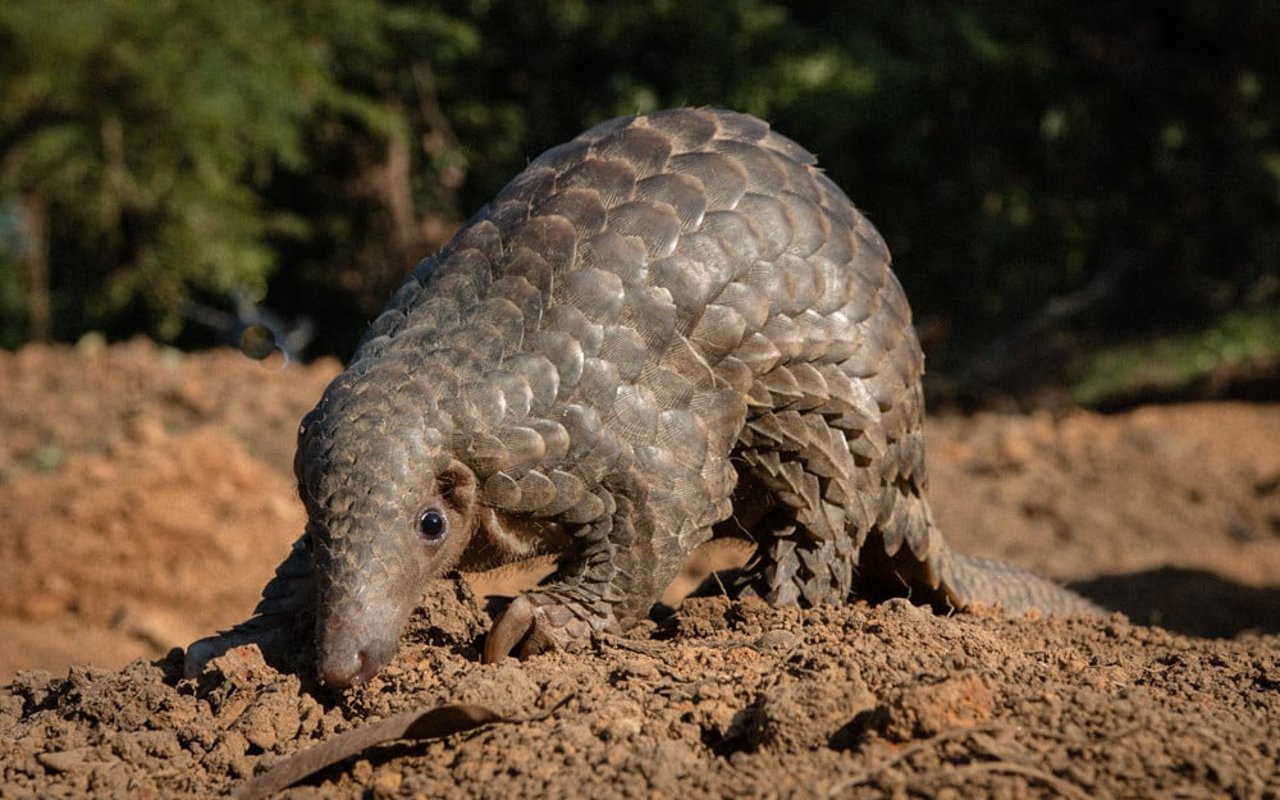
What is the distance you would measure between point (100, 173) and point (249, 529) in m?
7.02

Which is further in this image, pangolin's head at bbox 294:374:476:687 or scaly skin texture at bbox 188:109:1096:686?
scaly skin texture at bbox 188:109:1096:686

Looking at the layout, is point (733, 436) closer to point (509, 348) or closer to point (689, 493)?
point (689, 493)

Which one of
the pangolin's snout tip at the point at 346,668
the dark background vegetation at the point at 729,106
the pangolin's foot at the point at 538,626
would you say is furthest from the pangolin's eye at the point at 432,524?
the dark background vegetation at the point at 729,106

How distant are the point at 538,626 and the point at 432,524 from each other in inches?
15.9

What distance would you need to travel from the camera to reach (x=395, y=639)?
356 centimetres

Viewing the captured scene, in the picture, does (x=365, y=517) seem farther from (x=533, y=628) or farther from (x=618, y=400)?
(x=618, y=400)

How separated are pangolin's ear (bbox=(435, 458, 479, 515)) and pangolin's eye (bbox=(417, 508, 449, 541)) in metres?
0.05

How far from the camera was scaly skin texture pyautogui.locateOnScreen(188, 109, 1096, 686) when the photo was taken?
11.9 feet

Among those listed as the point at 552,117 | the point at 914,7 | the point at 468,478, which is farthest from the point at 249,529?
the point at 914,7

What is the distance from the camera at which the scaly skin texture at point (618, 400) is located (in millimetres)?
3615

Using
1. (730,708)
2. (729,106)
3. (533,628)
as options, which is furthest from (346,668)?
(729,106)

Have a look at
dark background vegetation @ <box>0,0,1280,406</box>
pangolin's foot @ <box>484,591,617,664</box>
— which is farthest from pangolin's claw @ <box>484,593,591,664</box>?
dark background vegetation @ <box>0,0,1280,406</box>

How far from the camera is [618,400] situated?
150 inches

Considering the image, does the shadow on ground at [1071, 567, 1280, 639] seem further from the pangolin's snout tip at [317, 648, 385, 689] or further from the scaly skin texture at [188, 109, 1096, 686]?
the pangolin's snout tip at [317, 648, 385, 689]
